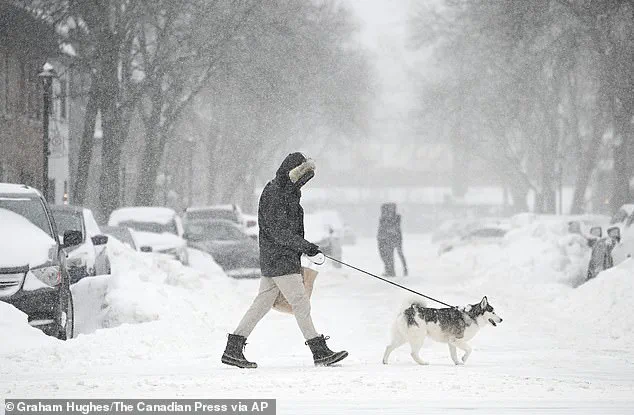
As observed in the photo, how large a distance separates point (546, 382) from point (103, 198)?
2873cm

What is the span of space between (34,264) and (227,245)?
17.8 metres

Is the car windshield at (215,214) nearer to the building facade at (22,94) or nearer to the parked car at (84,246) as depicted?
the building facade at (22,94)

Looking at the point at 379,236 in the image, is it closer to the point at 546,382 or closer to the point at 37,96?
the point at 37,96

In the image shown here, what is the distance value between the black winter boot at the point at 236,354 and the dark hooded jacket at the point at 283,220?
61cm

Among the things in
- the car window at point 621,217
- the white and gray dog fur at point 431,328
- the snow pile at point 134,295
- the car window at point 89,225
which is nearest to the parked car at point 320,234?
the car window at point 621,217

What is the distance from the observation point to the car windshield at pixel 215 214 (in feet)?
123

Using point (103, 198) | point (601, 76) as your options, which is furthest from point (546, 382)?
point (601, 76)

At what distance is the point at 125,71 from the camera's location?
39812 mm

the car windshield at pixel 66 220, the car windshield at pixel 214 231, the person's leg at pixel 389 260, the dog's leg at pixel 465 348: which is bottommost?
the person's leg at pixel 389 260

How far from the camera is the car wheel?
15172mm

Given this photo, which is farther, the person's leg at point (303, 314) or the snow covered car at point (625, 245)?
the snow covered car at point (625, 245)

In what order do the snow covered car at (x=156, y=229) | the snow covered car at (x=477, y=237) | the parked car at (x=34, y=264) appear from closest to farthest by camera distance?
the parked car at (x=34, y=264), the snow covered car at (x=156, y=229), the snow covered car at (x=477, y=237)

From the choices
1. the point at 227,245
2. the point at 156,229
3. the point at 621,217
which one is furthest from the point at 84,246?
the point at 621,217

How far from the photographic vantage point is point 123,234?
27.0m
